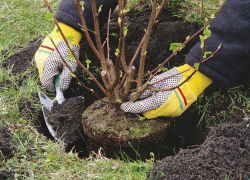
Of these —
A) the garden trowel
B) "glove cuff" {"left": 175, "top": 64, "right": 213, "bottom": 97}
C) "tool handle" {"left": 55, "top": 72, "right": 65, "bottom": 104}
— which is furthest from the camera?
"tool handle" {"left": 55, "top": 72, "right": 65, "bottom": 104}

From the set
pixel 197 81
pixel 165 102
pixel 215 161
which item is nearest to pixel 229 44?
pixel 197 81

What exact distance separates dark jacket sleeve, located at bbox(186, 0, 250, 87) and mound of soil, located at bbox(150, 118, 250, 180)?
48 centimetres

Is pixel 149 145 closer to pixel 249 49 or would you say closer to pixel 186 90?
pixel 186 90

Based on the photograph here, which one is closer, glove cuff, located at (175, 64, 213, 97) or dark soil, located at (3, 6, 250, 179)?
dark soil, located at (3, 6, 250, 179)

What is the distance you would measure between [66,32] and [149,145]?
1.24m


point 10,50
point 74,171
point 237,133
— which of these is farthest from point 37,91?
point 237,133

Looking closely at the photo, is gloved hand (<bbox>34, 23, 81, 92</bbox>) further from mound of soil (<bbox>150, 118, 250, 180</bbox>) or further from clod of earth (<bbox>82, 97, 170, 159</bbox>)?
mound of soil (<bbox>150, 118, 250, 180</bbox>)

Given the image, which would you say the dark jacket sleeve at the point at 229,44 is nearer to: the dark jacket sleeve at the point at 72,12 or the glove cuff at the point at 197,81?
the glove cuff at the point at 197,81

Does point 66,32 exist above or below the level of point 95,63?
above

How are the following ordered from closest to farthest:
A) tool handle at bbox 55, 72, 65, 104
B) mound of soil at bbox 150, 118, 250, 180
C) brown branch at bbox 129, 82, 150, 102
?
mound of soil at bbox 150, 118, 250, 180 → brown branch at bbox 129, 82, 150, 102 → tool handle at bbox 55, 72, 65, 104

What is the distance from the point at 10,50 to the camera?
8.25ft

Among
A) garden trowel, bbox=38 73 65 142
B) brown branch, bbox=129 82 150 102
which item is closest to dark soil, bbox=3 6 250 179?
garden trowel, bbox=38 73 65 142

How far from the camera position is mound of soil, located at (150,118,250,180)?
1.25 metres

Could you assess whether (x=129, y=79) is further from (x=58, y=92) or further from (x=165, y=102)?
(x=58, y=92)
